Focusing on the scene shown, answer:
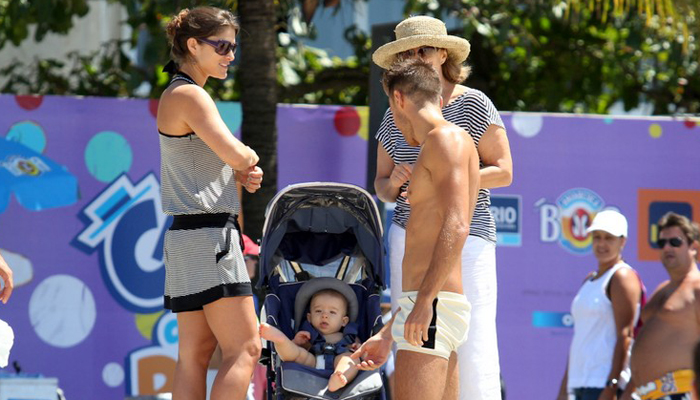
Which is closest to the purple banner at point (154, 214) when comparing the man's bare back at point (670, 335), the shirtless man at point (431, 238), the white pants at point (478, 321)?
the man's bare back at point (670, 335)

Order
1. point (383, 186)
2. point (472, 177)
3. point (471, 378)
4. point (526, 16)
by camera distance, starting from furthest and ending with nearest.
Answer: point (526, 16), point (383, 186), point (471, 378), point (472, 177)

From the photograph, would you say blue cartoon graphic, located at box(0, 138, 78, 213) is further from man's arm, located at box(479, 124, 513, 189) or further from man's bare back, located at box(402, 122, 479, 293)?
man's bare back, located at box(402, 122, 479, 293)

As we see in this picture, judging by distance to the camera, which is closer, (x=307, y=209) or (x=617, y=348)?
(x=307, y=209)

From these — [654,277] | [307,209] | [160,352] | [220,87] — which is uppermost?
[220,87]

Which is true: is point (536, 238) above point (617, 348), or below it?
above

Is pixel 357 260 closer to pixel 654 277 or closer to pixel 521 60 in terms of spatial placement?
pixel 654 277

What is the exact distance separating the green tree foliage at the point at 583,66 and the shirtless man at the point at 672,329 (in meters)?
3.51

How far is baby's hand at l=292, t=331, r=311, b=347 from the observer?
5.39 m

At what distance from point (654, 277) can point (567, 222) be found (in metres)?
0.81

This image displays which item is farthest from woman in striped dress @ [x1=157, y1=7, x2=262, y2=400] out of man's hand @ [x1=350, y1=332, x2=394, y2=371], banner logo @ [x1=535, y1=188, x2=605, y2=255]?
banner logo @ [x1=535, y1=188, x2=605, y2=255]

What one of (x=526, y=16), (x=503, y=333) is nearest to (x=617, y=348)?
(x=503, y=333)

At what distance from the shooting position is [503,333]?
25.9 ft

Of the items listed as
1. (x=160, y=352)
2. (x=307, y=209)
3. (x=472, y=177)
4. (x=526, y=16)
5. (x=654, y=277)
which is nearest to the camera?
(x=472, y=177)

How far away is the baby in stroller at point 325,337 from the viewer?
5121 millimetres
